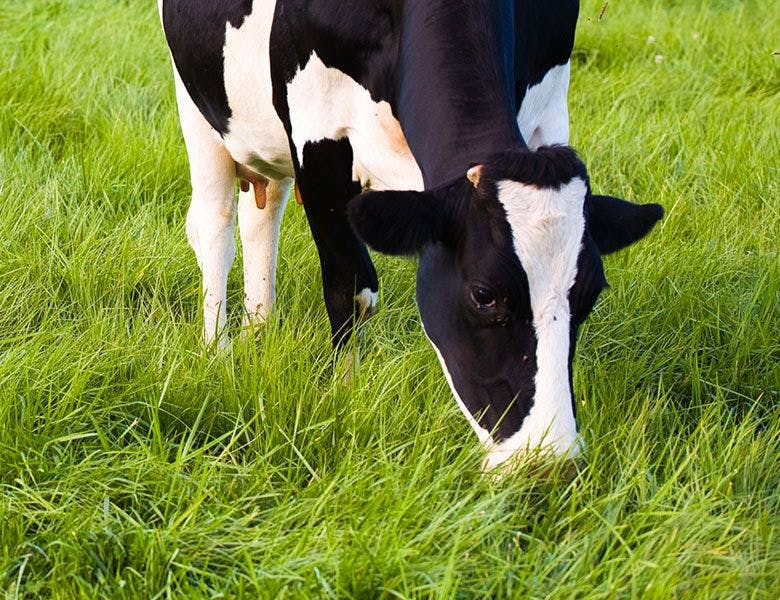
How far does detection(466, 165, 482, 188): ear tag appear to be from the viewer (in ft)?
8.11

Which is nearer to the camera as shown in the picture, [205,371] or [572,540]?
[572,540]

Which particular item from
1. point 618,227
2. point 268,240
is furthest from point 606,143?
point 618,227

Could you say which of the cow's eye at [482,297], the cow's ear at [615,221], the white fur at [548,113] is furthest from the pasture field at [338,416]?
the white fur at [548,113]

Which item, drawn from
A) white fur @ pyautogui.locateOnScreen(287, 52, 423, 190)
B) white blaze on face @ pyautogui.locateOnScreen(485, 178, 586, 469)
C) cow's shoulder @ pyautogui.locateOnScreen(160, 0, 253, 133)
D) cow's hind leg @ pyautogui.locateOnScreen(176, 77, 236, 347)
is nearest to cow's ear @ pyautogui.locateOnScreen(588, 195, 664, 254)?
white blaze on face @ pyautogui.locateOnScreen(485, 178, 586, 469)

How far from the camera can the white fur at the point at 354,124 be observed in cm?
309

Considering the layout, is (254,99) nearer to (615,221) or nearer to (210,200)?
(210,200)

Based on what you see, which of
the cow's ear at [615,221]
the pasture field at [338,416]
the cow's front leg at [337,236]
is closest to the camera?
the pasture field at [338,416]

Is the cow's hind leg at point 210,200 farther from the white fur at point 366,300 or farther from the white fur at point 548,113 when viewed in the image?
the white fur at point 548,113

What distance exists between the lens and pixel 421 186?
120 inches

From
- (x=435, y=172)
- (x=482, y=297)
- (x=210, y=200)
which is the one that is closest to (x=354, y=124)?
(x=435, y=172)

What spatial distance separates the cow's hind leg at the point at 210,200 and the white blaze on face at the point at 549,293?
5.67 ft

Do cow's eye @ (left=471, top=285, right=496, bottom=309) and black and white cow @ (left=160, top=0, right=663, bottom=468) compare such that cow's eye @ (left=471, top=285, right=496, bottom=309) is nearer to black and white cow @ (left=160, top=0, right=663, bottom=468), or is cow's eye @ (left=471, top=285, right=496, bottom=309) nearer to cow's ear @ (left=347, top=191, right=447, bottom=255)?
black and white cow @ (left=160, top=0, right=663, bottom=468)

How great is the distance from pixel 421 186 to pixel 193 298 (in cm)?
126

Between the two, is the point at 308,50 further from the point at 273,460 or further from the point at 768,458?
the point at 768,458
